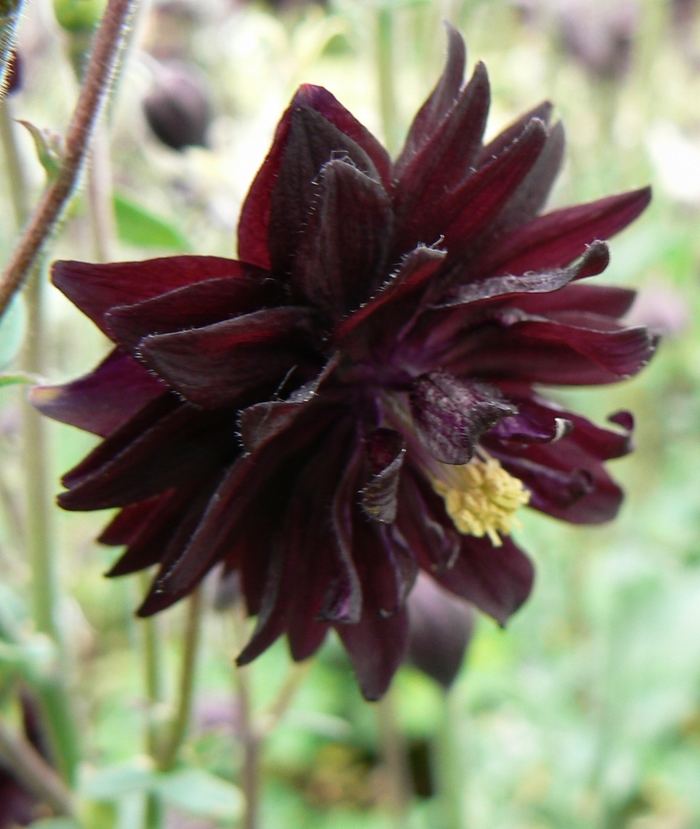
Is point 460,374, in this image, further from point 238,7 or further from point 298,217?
point 238,7

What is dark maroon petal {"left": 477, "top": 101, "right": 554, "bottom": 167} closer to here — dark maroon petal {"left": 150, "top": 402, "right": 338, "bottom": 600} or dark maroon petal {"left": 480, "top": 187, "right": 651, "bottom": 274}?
dark maroon petal {"left": 480, "top": 187, "right": 651, "bottom": 274}

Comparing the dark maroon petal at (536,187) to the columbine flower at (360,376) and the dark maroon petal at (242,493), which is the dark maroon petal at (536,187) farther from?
the dark maroon petal at (242,493)

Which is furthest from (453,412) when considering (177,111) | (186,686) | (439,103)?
(177,111)

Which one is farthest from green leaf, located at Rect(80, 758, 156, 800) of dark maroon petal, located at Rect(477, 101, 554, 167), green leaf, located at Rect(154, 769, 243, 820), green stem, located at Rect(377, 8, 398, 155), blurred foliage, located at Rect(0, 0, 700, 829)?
green stem, located at Rect(377, 8, 398, 155)

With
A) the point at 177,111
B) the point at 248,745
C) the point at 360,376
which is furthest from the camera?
the point at 177,111

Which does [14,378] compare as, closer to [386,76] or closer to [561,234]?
[561,234]

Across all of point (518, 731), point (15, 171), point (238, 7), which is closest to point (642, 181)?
point (238, 7)

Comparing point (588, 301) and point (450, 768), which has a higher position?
point (588, 301)
